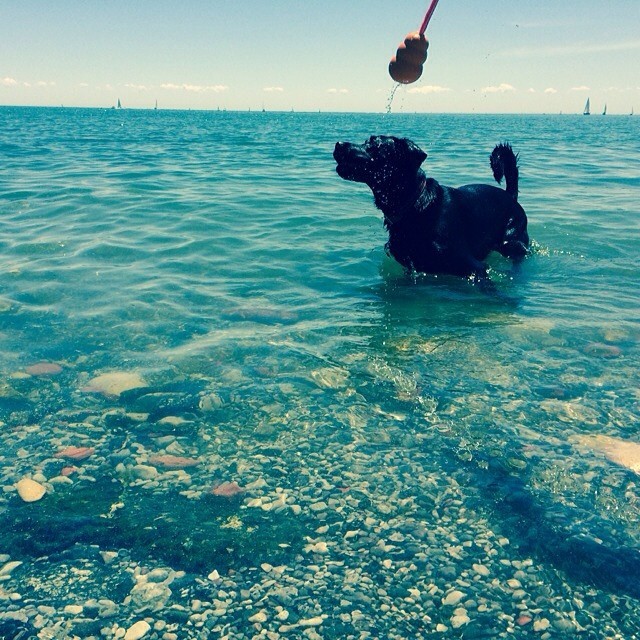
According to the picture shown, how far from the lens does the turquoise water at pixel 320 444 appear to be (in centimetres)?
230

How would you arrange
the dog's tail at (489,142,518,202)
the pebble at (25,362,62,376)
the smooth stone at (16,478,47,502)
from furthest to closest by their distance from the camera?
the dog's tail at (489,142,518,202) → the pebble at (25,362,62,376) → the smooth stone at (16,478,47,502)

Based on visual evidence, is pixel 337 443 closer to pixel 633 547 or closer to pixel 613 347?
pixel 633 547

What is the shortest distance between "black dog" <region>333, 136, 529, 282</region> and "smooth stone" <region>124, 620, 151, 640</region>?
478 cm

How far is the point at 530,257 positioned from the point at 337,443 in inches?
223

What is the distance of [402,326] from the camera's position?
17.2 ft

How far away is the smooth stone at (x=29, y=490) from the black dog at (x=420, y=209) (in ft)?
14.0

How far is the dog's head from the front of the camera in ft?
19.4

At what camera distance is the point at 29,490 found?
293cm

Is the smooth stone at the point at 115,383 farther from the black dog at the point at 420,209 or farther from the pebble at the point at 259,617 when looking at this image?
the black dog at the point at 420,209

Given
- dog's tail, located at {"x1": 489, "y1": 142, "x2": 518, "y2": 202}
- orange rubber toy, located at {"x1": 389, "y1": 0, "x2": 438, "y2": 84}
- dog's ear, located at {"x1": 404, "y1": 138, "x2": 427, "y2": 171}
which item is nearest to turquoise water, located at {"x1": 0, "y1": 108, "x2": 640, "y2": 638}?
dog's tail, located at {"x1": 489, "y1": 142, "x2": 518, "y2": 202}

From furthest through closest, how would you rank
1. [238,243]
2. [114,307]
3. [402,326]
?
[238,243], [114,307], [402,326]

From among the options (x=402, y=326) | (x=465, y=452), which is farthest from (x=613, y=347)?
(x=465, y=452)

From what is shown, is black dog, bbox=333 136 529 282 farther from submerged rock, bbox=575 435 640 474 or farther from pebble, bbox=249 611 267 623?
pebble, bbox=249 611 267 623

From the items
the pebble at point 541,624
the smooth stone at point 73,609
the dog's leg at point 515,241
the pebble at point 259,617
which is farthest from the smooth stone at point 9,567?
the dog's leg at point 515,241
